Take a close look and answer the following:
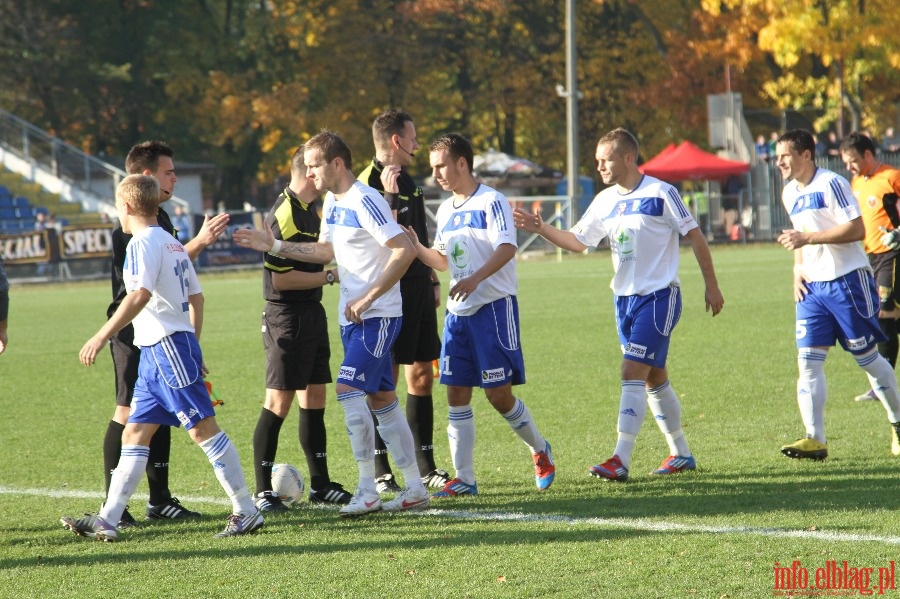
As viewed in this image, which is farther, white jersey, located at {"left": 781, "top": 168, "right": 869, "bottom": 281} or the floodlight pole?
the floodlight pole

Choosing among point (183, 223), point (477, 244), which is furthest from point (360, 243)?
point (183, 223)

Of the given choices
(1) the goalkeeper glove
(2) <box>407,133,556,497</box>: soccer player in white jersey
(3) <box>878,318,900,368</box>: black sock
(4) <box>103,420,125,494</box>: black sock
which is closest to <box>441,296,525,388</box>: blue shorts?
(2) <box>407,133,556,497</box>: soccer player in white jersey

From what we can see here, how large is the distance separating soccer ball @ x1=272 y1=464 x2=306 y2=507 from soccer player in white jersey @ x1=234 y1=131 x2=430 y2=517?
23.3 inches

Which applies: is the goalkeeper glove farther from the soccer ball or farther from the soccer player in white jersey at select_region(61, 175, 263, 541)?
the soccer player in white jersey at select_region(61, 175, 263, 541)

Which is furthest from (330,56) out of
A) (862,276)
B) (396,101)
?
(862,276)

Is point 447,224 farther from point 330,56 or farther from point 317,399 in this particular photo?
point 330,56

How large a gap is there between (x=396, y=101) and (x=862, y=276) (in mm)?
37369

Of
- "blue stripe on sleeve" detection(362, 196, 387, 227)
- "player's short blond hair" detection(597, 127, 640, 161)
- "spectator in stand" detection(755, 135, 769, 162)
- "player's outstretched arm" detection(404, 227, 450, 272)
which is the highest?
A: "spectator in stand" detection(755, 135, 769, 162)

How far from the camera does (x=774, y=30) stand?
108ft

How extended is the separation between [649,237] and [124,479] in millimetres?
3445

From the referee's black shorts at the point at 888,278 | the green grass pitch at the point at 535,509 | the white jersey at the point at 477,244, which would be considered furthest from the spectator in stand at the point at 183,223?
the white jersey at the point at 477,244

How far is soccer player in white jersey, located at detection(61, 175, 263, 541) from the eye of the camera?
6.22 m

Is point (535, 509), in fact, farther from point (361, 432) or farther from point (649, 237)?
point (649, 237)

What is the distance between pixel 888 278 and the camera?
33.5 ft
